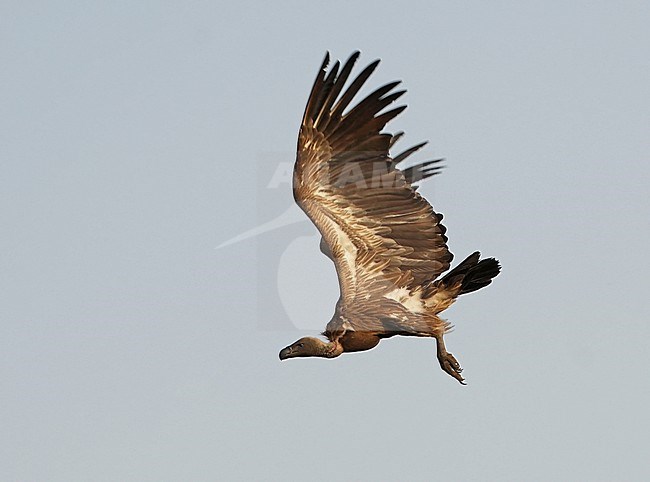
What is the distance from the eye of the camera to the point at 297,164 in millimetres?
17859

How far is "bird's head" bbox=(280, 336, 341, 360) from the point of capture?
1797 centimetres

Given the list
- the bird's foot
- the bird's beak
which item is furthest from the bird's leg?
the bird's beak

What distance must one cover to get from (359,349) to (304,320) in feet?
4.53

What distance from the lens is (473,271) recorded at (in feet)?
62.0

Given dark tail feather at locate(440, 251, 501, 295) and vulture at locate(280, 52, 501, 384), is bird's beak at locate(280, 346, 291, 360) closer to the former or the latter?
vulture at locate(280, 52, 501, 384)

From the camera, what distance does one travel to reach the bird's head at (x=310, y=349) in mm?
17969

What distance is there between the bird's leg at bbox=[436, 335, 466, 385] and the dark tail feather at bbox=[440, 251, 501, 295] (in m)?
0.72

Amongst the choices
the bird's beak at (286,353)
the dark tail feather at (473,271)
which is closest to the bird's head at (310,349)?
the bird's beak at (286,353)

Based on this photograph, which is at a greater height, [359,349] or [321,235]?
[321,235]

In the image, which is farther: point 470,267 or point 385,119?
point 470,267

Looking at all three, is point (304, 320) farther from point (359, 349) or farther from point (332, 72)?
point (332, 72)

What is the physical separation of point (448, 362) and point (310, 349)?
5.37 ft

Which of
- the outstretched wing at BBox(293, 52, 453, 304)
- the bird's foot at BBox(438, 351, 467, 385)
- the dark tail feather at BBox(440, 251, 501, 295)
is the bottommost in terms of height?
the bird's foot at BBox(438, 351, 467, 385)

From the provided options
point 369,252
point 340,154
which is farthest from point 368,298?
point 340,154
